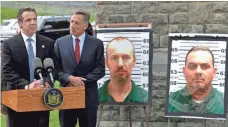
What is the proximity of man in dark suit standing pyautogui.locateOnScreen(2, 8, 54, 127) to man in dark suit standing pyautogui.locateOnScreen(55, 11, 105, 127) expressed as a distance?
54 cm

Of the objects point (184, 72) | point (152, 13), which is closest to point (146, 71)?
point (184, 72)

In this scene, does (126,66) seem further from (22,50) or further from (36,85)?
(36,85)

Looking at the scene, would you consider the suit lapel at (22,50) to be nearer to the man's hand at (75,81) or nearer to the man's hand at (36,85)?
the man's hand at (36,85)

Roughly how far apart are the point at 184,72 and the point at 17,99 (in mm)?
2870

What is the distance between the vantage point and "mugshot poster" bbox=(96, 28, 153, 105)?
26.0 feet

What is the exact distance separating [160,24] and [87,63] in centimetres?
224

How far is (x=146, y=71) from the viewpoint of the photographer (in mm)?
7996

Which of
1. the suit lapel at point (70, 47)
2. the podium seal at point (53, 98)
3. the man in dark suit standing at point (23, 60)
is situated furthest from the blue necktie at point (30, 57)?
the suit lapel at point (70, 47)

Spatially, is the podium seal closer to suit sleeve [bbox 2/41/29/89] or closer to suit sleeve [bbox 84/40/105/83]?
suit sleeve [bbox 2/41/29/89]

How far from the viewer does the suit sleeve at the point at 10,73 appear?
19.6 ft

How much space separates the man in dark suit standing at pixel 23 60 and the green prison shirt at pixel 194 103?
88.5 inches

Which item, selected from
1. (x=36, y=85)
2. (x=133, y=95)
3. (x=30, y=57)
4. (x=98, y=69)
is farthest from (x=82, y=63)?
(x=133, y=95)

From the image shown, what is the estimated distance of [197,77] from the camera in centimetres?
777

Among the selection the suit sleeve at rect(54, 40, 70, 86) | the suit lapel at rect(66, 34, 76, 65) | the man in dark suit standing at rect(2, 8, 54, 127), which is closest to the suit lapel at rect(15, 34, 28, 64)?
the man in dark suit standing at rect(2, 8, 54, 127)
